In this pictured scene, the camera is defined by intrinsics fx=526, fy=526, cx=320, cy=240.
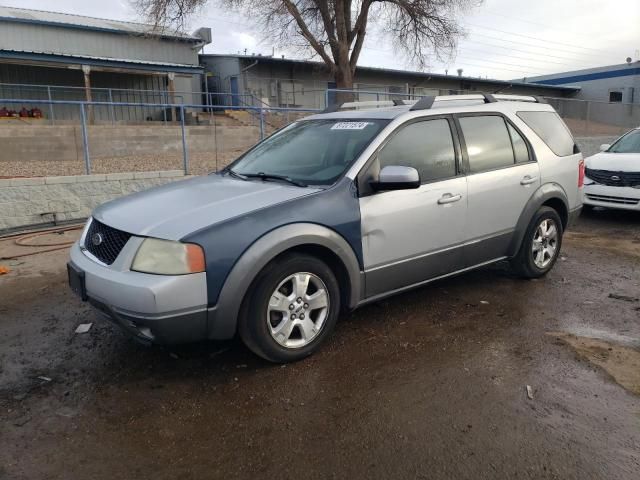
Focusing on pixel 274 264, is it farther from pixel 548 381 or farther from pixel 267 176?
pixel 548 381

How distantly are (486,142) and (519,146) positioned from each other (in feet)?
1.64

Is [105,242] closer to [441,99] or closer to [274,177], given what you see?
[274,177]

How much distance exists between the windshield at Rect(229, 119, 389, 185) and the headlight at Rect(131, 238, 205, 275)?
43.4 inches

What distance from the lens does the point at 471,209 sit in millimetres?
4332

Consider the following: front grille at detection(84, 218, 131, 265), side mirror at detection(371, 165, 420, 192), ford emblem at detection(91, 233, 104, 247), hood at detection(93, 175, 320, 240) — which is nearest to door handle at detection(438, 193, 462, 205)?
side mirror at detection(371, 165, 420, 192)

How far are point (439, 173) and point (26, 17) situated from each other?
25.2m

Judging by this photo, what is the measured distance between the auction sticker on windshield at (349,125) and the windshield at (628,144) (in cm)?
696

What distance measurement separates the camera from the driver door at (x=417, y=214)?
12.3ft

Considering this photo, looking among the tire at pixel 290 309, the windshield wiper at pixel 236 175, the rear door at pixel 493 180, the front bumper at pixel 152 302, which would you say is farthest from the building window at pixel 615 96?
the front bumper at pixel 152 302

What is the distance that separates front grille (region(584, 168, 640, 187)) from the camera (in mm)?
8156

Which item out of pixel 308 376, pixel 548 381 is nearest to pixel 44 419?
pixel 308 376

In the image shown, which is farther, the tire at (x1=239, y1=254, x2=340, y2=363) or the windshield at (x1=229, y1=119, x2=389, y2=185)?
the windshield at (x1=229, y1=119, x2=389, y2=185)

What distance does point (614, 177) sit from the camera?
835cm

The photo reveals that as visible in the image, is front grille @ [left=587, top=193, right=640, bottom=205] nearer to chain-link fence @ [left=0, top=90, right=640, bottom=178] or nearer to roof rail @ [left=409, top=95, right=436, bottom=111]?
chain-link fence @ [left=0, top=90, right=640, bottom=178]
